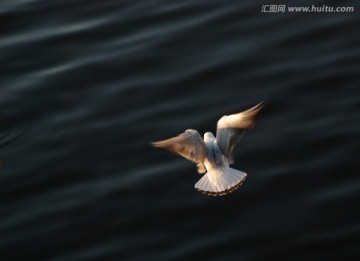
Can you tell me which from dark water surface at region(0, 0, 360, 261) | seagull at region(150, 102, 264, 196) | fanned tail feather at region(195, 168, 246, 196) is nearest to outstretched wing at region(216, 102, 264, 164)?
seagull at region(150, 102, 264, 196)

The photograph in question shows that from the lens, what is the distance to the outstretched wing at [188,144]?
9.59 meters

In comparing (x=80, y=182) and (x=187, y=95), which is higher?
(x=187, y=95)

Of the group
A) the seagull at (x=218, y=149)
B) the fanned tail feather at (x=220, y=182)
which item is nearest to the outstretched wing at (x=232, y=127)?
the seagull at (x=218, y=149)

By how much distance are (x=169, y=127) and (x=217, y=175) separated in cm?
287

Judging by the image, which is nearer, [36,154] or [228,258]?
[228,258]

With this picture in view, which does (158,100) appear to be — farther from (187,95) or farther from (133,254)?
(133,254)

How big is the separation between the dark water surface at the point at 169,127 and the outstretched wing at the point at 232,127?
1552 mm

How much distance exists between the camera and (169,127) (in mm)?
12734

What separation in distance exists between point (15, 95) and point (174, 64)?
2410 mm

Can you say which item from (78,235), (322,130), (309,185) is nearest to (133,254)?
(78,235)

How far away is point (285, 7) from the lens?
1519 centimetres

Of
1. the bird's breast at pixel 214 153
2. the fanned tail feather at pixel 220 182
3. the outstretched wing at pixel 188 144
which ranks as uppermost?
the outstretched wing at pixel 188 144

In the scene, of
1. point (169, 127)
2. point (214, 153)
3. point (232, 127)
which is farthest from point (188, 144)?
point (169, 127)

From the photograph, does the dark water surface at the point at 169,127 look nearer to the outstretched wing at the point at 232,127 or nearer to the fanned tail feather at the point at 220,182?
the fanned tail feather at the point at 220,182
